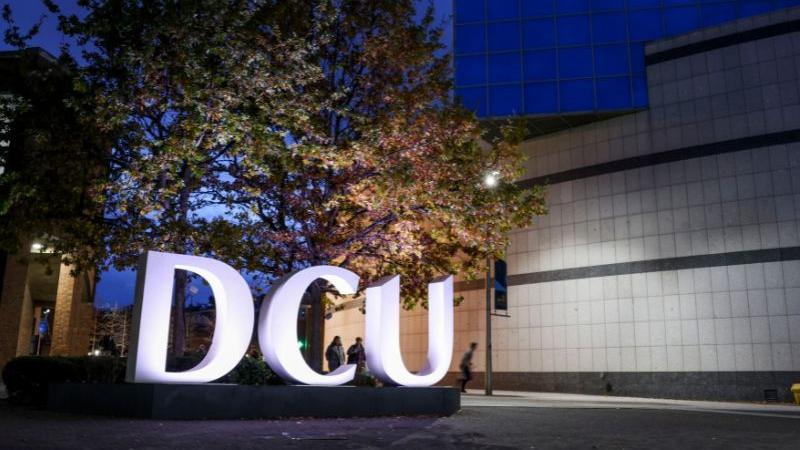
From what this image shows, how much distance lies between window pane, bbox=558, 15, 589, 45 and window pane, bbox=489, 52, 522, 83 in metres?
2.17

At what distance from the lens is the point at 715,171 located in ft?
88.3

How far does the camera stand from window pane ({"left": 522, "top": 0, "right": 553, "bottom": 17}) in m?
31.9

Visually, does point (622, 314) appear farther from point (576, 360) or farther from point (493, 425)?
point (493, 425)

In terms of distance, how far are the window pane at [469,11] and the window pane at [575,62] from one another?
4612 millimetres

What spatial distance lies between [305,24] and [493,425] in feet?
38.0

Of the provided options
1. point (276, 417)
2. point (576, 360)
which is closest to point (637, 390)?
point (576, 360)

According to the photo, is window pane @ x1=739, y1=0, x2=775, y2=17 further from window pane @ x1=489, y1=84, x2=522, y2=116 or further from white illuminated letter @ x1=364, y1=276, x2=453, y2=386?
white illuminated letter @ x1=364, y1=276, x2=453, y2=386

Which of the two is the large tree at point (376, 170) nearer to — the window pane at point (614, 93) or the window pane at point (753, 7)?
the window pane at point (614, 93)

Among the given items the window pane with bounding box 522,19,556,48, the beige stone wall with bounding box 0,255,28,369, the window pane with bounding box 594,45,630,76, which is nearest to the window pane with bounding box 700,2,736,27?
the window pane with bounding box 594,45,630,76

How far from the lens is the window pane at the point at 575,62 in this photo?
3033 centimetres

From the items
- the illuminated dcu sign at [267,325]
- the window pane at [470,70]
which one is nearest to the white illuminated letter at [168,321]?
the illuminated dcu sign at [267,325]

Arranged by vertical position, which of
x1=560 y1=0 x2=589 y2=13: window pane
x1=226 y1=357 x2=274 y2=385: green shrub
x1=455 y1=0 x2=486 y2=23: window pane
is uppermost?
x1=455 y1=0 x2=486 y2=23: window pane

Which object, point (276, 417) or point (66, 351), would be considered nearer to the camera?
point (276, 417)

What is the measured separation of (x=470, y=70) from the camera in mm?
32156
